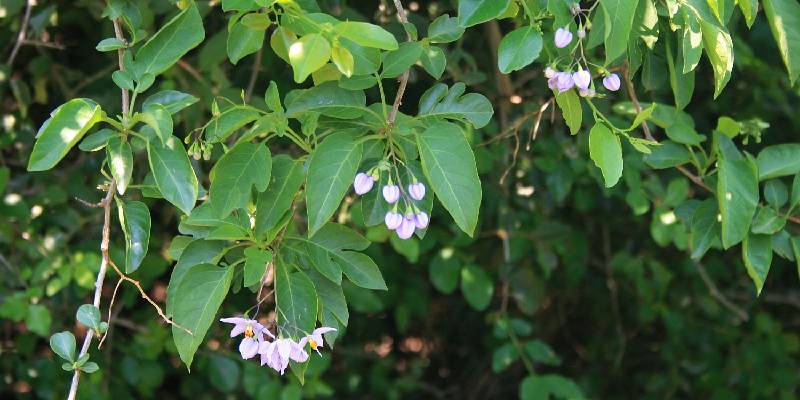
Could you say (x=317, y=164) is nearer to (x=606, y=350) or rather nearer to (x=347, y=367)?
(x=347, y=367)

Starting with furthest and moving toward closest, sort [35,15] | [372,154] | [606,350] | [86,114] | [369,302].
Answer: [606,350], [369,302], [35,15], [372,154], [86,114]

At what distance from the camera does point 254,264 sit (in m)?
1.22

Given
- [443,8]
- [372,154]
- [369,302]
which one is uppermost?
[372,154]

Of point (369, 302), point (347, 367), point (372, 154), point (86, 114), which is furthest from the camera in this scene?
point (347, 367)

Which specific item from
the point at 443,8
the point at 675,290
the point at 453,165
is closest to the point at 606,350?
the point at 675,290

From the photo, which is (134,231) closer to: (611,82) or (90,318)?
(90,318)

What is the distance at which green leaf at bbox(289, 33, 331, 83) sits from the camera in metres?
1.04

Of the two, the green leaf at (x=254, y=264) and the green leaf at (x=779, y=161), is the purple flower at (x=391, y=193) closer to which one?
the green leaf at (x=254, y=264)

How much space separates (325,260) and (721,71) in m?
0.52

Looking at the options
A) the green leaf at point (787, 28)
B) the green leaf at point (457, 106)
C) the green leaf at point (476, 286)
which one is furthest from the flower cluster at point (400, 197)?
the green leaf at point (476, 286)

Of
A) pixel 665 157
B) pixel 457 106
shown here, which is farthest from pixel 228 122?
pixel 665 157

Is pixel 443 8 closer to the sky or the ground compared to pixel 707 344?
closer to the sky

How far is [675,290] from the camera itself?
287 cm

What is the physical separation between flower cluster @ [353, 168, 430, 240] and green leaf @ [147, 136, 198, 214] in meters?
0.18
